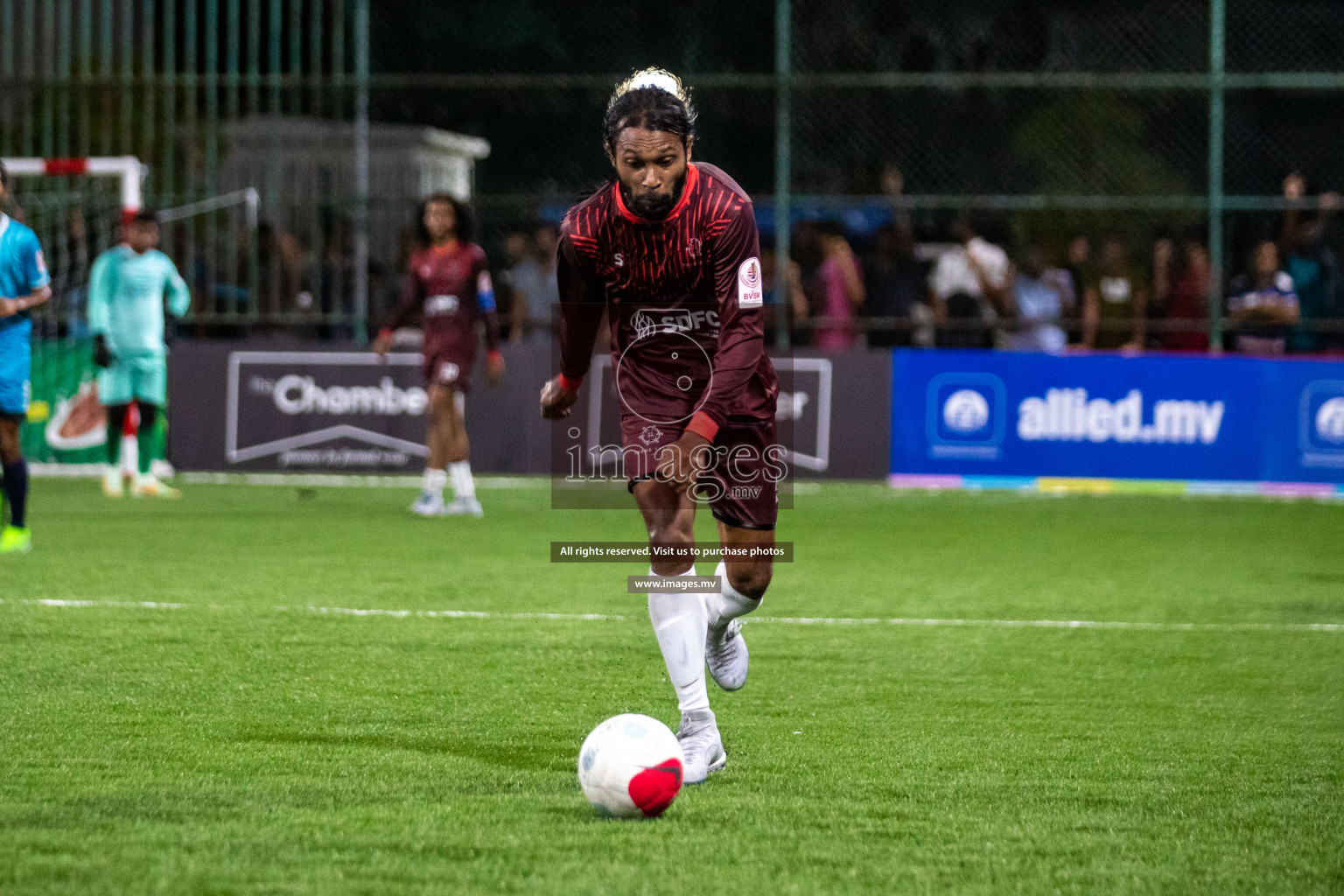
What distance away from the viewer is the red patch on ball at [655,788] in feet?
13.7

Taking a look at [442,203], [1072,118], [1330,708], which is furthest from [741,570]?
[1072,118]

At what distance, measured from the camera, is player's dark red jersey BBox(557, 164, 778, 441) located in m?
4.79

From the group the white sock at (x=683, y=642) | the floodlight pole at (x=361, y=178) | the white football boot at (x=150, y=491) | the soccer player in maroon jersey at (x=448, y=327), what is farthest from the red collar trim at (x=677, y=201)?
the floodlight pole at (x=361, y=178)

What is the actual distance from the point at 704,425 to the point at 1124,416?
34.4 feet

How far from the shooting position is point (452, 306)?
1213 cm

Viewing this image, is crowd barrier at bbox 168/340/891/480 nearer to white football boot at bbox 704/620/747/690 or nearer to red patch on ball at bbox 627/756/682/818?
white football boot at bbox 704/620/747/690

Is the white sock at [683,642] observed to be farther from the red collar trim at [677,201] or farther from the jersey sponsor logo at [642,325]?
the red collar trim at [677,201]

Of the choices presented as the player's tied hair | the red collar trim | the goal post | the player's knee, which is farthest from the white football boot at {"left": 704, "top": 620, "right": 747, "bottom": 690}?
the goal post

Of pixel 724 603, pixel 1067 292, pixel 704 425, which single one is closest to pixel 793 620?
pixel 724 603

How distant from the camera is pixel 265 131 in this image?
16.1 metres

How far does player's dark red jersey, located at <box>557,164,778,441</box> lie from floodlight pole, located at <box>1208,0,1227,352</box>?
1075 centimetres

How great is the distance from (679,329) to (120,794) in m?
1.96

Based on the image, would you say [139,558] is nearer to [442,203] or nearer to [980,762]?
[442,203]

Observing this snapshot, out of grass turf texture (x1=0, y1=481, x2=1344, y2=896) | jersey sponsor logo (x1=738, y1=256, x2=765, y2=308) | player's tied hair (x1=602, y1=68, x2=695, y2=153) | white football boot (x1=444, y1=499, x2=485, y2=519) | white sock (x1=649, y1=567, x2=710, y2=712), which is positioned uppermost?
player's tied hair (x1=602, y1=68, x2=695, y2=153)
